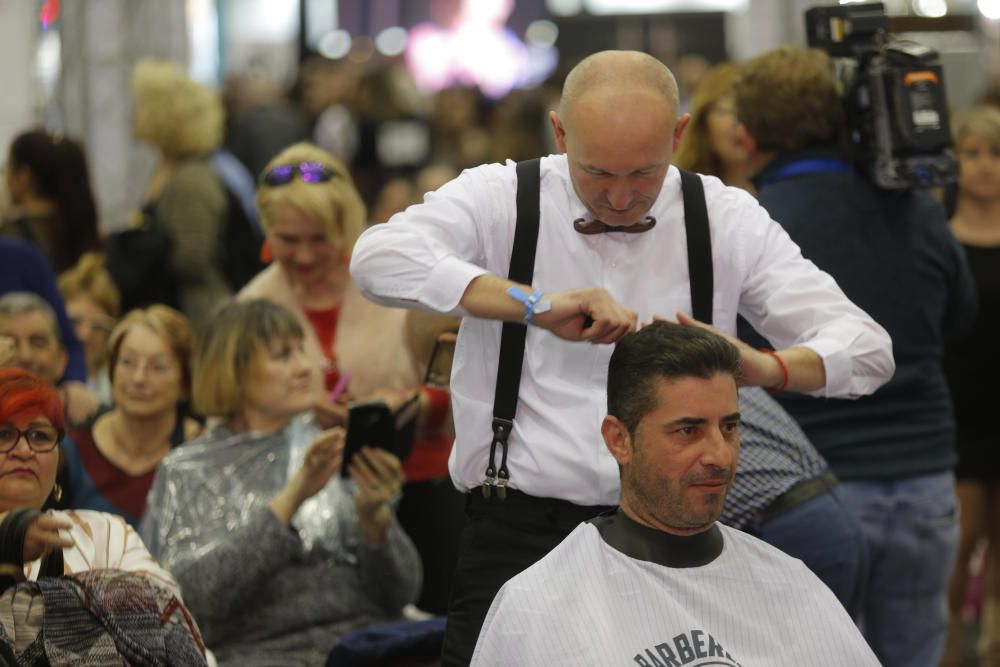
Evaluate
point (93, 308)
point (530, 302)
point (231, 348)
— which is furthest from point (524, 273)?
point (93, 308)

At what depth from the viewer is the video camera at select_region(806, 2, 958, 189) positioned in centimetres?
398

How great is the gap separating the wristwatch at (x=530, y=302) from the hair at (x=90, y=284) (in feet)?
11.0

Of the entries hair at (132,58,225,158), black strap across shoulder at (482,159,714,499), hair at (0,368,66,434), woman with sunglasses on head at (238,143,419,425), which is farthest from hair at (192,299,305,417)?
hair at (132,58,225,158)

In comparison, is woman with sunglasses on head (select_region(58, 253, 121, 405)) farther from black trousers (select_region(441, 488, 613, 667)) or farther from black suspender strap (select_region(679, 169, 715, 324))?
black suspender strap (select_region(679, 169, 715, 324))

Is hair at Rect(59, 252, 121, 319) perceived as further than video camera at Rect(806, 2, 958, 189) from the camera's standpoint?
Yes

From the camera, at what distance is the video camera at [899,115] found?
157 inches

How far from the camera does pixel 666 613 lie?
117 inches

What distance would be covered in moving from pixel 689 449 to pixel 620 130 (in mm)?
599

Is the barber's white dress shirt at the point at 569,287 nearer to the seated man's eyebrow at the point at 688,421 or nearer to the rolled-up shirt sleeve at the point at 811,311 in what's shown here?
the rolled-up shirt sleeve at the point at 811,311

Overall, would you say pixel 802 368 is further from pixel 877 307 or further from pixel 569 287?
pixel 877 307

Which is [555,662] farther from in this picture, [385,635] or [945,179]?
[945,179]

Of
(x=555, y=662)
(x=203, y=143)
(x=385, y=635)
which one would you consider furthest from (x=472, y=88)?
(x=555, y=662)

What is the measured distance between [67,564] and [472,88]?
10380 millimetres

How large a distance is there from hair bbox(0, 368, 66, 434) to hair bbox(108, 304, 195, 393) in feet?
4.77
